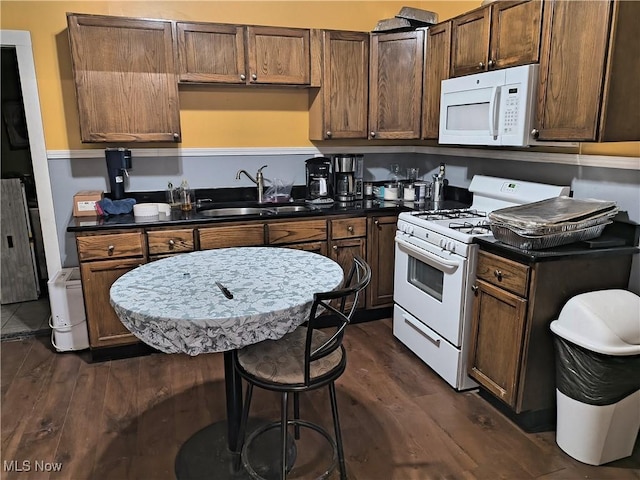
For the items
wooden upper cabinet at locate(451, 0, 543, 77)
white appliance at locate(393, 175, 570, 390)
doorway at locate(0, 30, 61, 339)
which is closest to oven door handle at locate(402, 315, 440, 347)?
white appliance at locate(393, 175, 570, 390)

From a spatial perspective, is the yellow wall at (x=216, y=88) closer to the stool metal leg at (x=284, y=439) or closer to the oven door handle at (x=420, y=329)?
the oven door handle at (x=420, y=329)

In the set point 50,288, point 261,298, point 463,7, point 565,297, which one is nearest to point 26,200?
point 50,288

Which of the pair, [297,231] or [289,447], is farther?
[297,231]

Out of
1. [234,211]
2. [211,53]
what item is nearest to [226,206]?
[234,211]

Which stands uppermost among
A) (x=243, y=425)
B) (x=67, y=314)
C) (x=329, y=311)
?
(x=329, y=311)

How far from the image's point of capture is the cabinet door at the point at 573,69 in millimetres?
2107

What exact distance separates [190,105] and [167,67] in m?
0.39

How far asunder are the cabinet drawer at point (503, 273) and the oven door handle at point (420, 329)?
1.72 feet

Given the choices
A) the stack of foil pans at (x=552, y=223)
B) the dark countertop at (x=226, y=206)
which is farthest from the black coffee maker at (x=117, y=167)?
the stack of foil pans at (x=552, y=223)

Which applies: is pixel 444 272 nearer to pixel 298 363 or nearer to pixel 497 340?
pixel 497 340

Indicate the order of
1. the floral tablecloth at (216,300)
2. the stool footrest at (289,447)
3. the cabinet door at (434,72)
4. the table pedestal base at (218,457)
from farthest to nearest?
the cabinet door at (434,72) < the table pedestal base at (218,457) < the stool footrest at (289,447) < the floral tablecloth at (216,300)

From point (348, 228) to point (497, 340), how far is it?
53.8 inches

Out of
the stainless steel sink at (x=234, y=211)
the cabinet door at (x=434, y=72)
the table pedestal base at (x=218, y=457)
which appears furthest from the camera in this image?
the stainless steel sink at (x=234, y=211)

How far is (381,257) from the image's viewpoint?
3.48m
